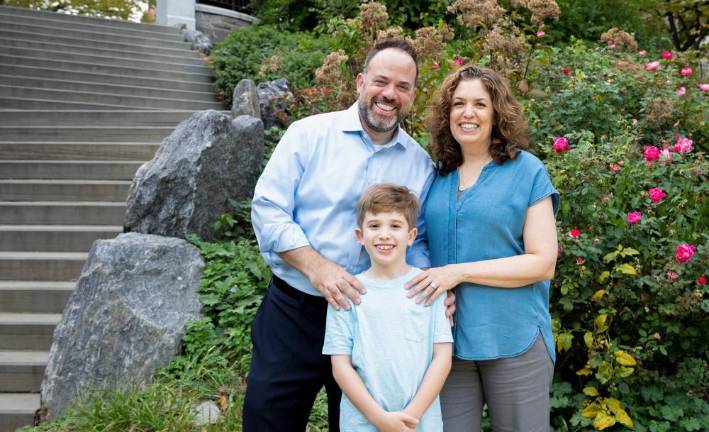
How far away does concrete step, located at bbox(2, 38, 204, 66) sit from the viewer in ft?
35.4

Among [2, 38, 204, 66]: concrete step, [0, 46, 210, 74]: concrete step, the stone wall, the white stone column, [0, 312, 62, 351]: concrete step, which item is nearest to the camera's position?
[0, 312, 62, 351]: concrete step

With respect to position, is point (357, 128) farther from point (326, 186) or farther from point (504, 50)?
point (504, 50)

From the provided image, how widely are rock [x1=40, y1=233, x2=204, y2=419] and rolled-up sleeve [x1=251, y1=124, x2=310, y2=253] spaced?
209 centimetres

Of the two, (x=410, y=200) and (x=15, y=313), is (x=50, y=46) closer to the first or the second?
(x=15, y=313)

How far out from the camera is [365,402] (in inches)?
81.4

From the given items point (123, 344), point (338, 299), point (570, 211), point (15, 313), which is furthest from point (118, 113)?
point (338, 299)

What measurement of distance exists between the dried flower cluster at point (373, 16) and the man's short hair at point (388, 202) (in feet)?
12.2

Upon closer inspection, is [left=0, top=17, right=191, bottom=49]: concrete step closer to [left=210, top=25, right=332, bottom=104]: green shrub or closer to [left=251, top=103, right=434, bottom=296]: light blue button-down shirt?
[left=210, top=25, right=332, bottom=104]: green shrub

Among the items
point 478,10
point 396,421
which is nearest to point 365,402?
point 396,421

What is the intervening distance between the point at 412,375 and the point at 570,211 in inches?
72.1

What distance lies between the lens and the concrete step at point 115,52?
10805 millimetres

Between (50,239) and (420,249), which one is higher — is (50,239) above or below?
below

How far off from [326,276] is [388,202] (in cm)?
34

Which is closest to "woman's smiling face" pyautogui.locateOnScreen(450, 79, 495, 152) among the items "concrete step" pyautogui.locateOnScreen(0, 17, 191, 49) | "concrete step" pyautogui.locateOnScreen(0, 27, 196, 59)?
"concrete step" pyautogui.locateOnScreen(0, 27, 196, 59)
